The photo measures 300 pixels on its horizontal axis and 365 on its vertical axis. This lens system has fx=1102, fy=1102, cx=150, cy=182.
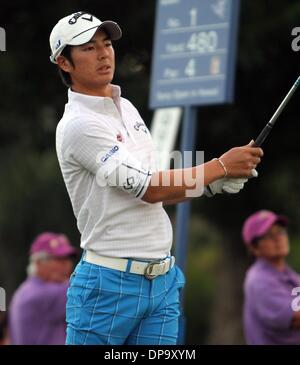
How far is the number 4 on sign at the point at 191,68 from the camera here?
857 centimetres

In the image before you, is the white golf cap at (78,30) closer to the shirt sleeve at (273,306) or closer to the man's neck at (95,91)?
the man's neck at (95,91)

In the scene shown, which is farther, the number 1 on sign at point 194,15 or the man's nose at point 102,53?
the number 1 on sign at point 194,15

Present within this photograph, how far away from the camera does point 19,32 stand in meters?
12.8

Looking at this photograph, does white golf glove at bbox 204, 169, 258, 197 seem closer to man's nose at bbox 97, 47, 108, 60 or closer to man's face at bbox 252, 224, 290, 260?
man's nose at bbox 97, 47, 108, 60

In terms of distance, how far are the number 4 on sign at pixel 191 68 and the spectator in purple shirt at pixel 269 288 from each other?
1230 millimetres

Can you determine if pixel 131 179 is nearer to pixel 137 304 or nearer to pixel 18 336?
pixel 137 304

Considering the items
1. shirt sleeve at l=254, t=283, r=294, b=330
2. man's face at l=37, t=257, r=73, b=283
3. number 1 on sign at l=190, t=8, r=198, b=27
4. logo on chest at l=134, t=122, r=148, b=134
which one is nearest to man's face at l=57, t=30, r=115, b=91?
logo on chest at l=134, t=122, r=148, b=134

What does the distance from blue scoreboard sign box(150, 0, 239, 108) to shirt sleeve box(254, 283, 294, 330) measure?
1.53 meters

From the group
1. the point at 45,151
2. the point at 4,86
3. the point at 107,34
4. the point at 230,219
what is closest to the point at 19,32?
the point at 4,86

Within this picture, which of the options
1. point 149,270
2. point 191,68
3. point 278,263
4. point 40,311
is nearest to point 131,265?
point 149,270

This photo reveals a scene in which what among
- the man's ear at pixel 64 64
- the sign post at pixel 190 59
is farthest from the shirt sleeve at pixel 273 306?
the man's ear at pixel 64 64

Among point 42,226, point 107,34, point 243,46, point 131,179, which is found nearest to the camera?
point 131,179

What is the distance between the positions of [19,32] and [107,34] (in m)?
7.66

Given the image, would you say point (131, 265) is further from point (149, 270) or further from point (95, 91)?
point (95, 91)
